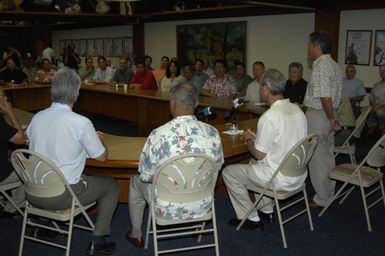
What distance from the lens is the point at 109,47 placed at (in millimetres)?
12062

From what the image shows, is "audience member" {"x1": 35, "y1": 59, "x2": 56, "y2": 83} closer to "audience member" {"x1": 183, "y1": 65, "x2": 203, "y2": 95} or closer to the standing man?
"audience member" {"x1": 183, "y1": 65, "x2": 203, "y2": 95}

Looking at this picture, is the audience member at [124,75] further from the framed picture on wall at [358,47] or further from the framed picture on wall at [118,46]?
the framed picture on wall at [358,47]

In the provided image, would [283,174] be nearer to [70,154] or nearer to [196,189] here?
[196,189]

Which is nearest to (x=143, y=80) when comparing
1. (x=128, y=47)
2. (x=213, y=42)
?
(x=213, y=42)

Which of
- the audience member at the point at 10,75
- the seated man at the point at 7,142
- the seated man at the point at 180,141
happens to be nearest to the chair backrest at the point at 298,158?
the seated man at the point at 180,141

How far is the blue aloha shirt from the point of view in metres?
2.28

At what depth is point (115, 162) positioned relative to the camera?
2645 mm

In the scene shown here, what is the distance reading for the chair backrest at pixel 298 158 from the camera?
264cm

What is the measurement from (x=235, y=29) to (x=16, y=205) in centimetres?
621

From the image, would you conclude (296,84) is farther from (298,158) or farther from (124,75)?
(124,75)

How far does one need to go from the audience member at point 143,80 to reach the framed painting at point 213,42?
182cm

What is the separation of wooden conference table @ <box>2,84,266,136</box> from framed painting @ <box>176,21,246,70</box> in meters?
2.31

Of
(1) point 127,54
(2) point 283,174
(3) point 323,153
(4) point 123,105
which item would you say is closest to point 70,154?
(2) point 283,174

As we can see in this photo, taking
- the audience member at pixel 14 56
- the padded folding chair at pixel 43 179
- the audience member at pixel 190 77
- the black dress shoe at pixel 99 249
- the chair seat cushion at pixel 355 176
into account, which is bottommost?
the black dress shoe at pixel 99 249
